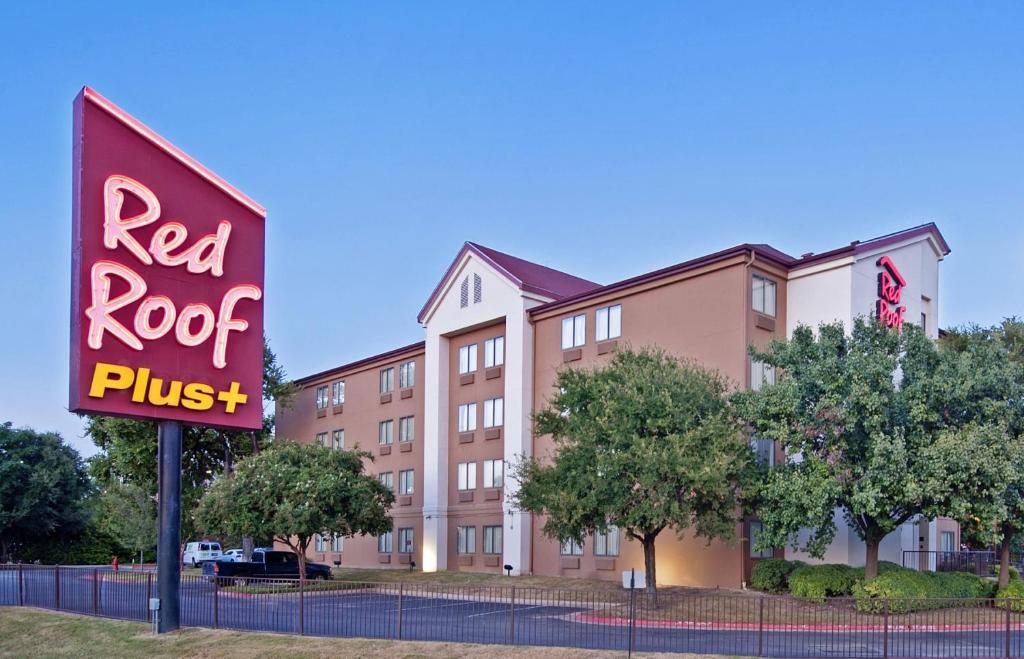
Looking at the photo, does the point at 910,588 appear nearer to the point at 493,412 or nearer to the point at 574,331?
the point at 574,331

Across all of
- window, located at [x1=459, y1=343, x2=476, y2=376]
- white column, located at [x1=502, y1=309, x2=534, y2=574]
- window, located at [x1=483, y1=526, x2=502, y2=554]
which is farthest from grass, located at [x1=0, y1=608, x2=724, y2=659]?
window, located at [x1=459, y1=343, x2=476, y2=376]

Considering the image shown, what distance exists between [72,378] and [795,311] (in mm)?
24188

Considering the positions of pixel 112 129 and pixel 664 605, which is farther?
pixel 664 605

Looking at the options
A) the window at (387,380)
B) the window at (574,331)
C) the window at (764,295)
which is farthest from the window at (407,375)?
the window at (764,295)

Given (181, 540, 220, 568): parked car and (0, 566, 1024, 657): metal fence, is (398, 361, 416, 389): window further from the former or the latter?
(0, 566, 1024, 657): metal fence

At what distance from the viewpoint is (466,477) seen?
45.9m

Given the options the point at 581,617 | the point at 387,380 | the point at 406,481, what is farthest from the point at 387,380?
the point at 581,617

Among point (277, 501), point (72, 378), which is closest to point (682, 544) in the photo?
point (277, 501)

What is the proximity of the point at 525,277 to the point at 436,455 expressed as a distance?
9.56 m

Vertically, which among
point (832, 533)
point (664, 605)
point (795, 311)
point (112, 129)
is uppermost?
point (112, 129)

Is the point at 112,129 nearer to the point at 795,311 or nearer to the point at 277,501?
the point at 277,501

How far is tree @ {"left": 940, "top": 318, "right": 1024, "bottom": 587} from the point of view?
26.2 metres

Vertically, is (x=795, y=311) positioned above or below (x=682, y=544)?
above

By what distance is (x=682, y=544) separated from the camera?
34906mm
